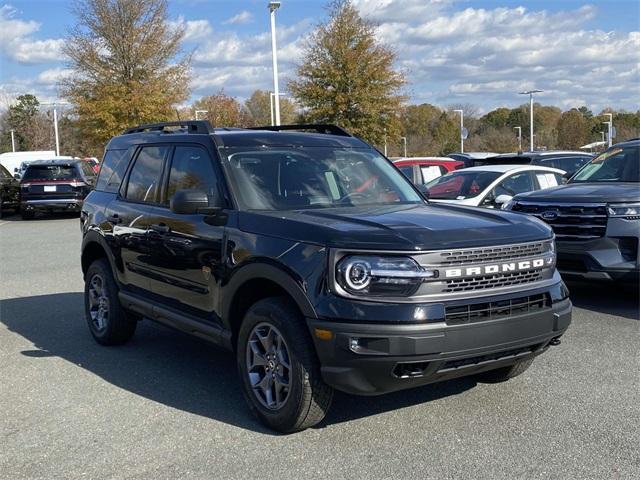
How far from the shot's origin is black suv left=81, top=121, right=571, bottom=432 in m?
3.96

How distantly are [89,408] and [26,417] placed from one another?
16.0 inches

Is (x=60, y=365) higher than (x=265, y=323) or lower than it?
lower

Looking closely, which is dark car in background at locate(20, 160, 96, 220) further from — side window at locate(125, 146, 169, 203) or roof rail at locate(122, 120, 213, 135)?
side window at locate(125, 146, 169, 203)

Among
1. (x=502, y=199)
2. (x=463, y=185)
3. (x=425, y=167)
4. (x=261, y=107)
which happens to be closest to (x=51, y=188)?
(x=425, y=167)

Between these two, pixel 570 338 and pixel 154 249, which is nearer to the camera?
pixel 154 249

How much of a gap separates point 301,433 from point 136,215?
251 cm

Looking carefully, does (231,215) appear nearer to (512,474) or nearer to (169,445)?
(169,445)

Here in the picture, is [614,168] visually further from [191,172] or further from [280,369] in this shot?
[280,369]

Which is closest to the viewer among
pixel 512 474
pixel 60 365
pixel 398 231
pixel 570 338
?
pixel 512 474

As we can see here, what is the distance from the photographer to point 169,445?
14.1 feet

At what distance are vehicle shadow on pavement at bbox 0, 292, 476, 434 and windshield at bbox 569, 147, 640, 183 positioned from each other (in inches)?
179

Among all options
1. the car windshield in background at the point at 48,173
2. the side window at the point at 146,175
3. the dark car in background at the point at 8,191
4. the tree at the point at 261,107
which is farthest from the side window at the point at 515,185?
the tree at the point at 261,107

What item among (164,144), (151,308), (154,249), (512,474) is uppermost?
(164,144)

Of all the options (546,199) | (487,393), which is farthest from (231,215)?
(546,199)
